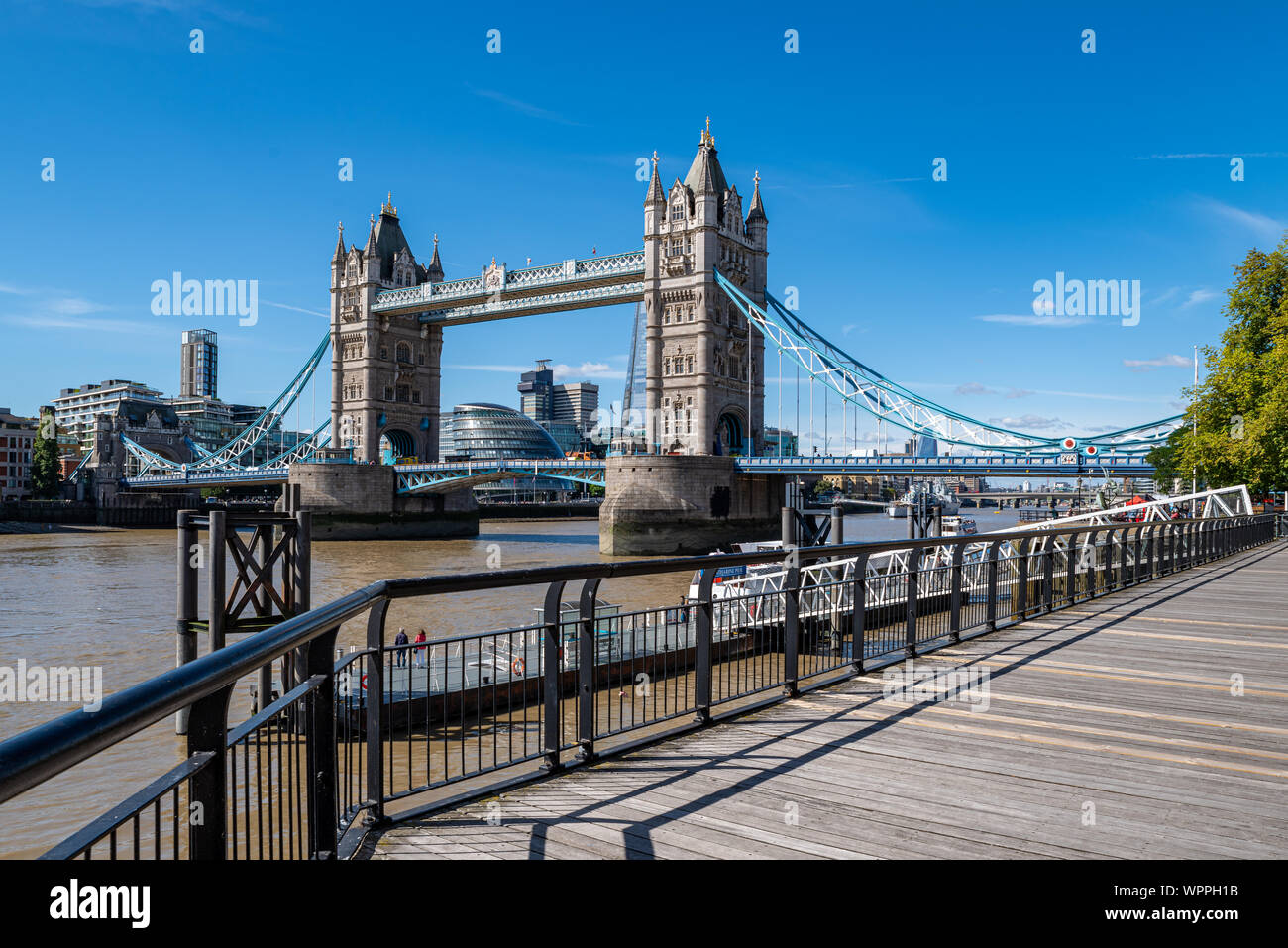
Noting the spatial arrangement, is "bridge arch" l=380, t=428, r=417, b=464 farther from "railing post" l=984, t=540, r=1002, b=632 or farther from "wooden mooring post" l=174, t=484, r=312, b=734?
"railing post" l=984, t=540, r=1002, b=632

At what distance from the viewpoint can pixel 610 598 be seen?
25.6 meters

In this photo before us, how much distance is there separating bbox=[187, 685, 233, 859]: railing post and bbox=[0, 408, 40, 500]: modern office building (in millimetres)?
97810

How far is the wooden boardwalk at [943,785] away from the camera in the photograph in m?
3.50

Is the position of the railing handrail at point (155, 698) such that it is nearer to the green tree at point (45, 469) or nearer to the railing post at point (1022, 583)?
the railing post at point (1022, 583)

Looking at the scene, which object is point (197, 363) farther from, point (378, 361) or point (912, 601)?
point (912, 601)

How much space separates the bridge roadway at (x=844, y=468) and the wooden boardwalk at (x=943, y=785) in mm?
39915

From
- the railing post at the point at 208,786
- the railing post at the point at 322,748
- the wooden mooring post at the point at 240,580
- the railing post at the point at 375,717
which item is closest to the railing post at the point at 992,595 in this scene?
the railing post at the point at 375,717

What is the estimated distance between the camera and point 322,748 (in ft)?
10.4

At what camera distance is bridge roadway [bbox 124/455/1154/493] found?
44031mm

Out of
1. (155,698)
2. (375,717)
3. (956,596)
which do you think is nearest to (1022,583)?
(956,596)

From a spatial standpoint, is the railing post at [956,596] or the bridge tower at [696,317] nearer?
the railing post at [956,596]

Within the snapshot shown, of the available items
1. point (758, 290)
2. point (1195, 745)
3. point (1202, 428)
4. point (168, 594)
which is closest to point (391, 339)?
point (758, 290)

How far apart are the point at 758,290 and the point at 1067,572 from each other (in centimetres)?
5171

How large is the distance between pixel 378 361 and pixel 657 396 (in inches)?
1125
